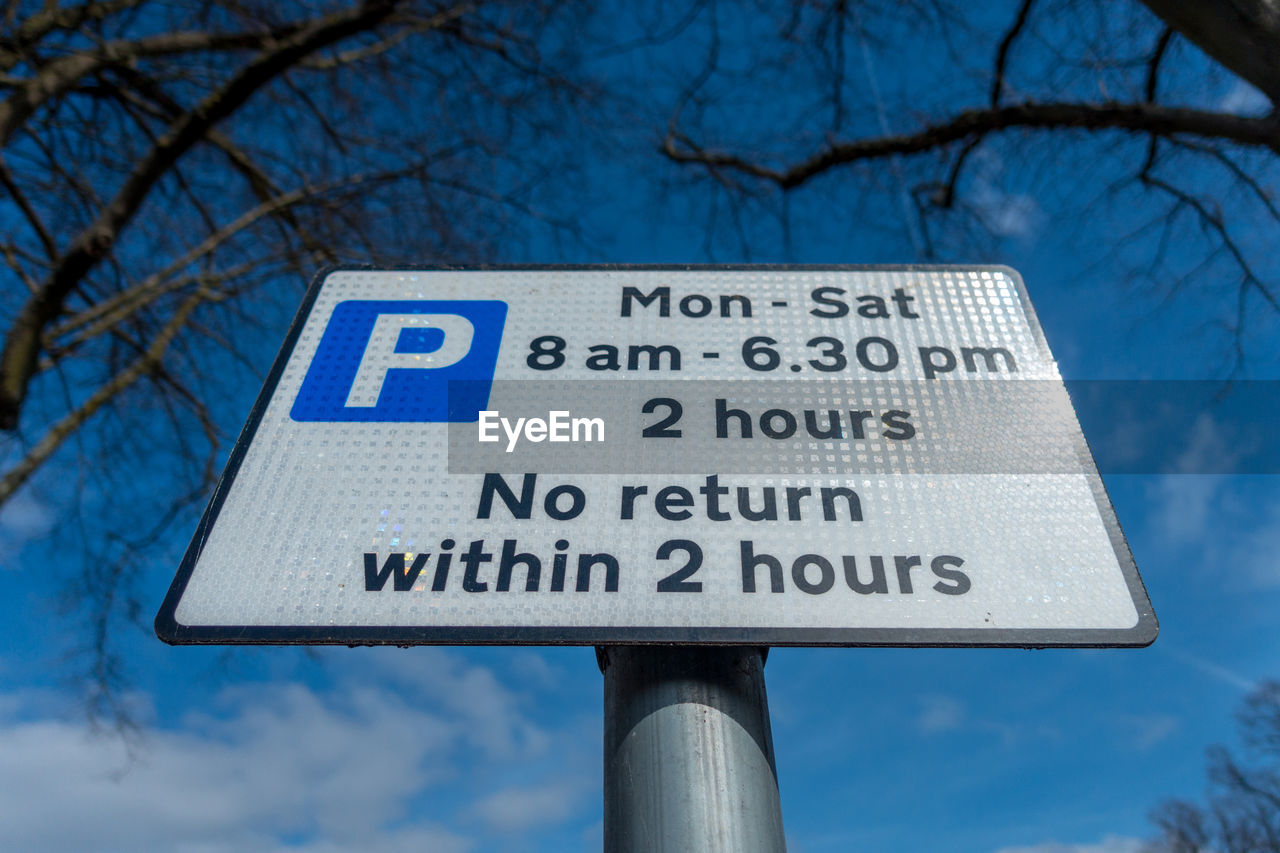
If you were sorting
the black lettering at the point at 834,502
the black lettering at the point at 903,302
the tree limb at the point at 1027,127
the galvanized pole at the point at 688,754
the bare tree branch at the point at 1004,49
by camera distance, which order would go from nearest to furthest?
the galvanized pole at the point at 688,754, the black lettering at the point at 834,502, the black lettering at the point at 903,302, the tree limb at the point at 1027,127, the bare tree branch at the point at 1004,49

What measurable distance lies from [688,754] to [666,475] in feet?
1.03

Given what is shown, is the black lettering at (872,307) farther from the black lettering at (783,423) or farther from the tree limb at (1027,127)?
the tree limb at (1027,127)

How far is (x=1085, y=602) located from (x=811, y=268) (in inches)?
25.1

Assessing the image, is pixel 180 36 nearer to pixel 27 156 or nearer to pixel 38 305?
pixel 27 156

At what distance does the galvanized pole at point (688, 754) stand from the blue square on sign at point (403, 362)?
41 cm

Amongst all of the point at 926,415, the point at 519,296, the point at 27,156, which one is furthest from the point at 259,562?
the point at 27,156

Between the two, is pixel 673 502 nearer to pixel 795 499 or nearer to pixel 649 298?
pixel 795 499

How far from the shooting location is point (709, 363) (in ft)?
3.45

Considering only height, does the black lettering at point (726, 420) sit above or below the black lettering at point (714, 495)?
above

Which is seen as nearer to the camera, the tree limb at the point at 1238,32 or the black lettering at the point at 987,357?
the black lettering at the point at 987,357

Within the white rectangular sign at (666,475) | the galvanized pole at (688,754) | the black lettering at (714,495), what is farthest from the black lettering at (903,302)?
the galvanized pole at (688,754)

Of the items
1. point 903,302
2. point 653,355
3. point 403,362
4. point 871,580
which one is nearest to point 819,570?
point 871,580

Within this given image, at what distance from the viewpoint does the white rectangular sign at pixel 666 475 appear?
31.4 inches

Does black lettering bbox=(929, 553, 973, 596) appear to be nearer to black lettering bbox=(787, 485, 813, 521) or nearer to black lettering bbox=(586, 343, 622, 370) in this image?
black lettering bbox=(787, 485, 813, 521)
